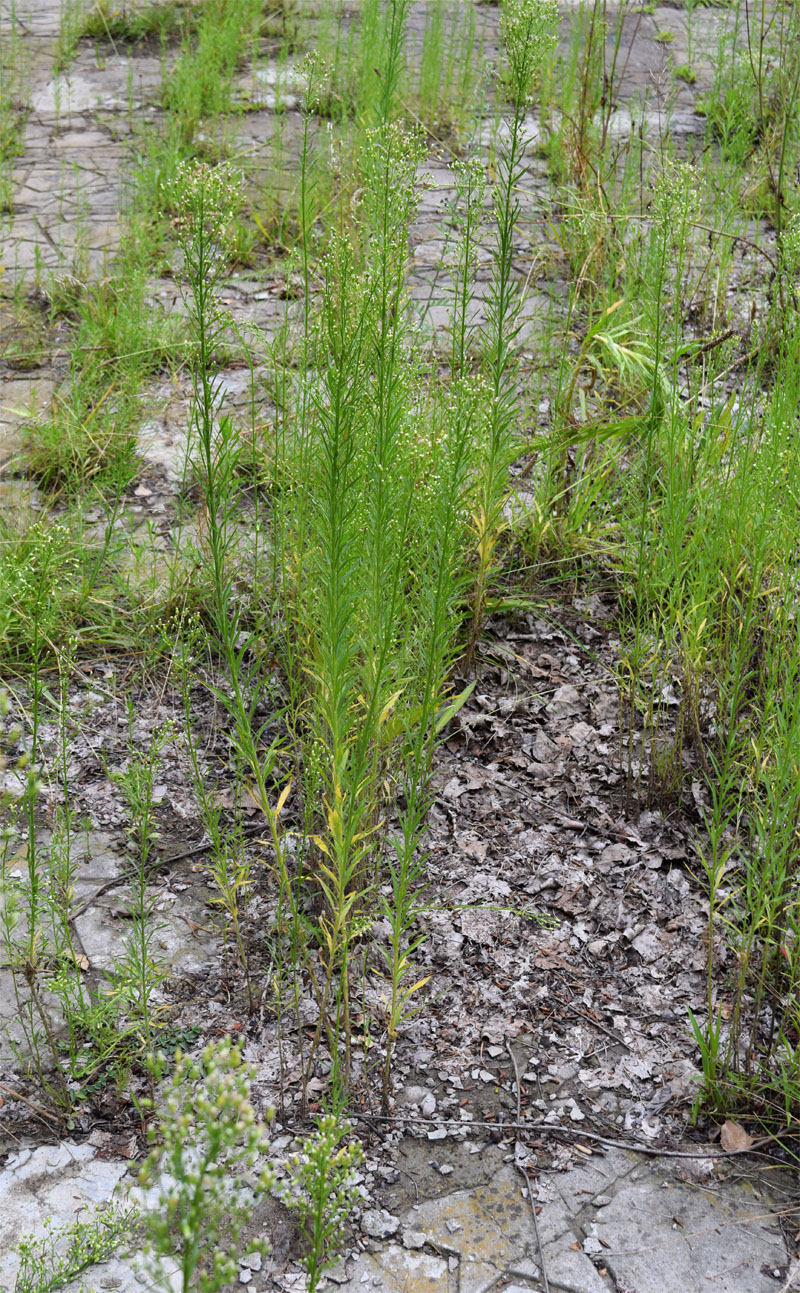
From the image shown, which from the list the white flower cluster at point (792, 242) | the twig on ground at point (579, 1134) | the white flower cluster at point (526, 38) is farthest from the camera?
the white flower cluster at point (792, 242)

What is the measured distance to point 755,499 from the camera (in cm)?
309

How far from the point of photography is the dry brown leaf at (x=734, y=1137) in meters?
2.19

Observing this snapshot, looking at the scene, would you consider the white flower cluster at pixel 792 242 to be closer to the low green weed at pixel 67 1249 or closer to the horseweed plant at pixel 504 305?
the horseweed plant at pixel 504 305

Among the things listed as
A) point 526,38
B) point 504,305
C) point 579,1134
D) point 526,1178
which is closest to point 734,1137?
point 579,1134

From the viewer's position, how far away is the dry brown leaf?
7.18ft

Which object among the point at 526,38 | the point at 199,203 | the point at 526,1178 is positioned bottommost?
the point at 526,1178

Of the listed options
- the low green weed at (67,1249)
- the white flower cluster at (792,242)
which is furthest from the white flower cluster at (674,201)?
the low green weed at (67,1249)

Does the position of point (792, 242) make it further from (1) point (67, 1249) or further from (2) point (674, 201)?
(1) point (67, 1249)

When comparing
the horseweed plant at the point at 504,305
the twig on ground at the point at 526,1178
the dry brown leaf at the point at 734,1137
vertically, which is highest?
the horseweed plant at the point at 504,305

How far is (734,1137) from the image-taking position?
2.20 m

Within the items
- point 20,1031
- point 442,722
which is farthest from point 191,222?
point 20,1031

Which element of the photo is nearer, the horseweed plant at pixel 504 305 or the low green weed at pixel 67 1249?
the low green weed at pixel 67 1249

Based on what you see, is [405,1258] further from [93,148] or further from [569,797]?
[93,148]

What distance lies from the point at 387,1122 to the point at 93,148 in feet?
20.6
